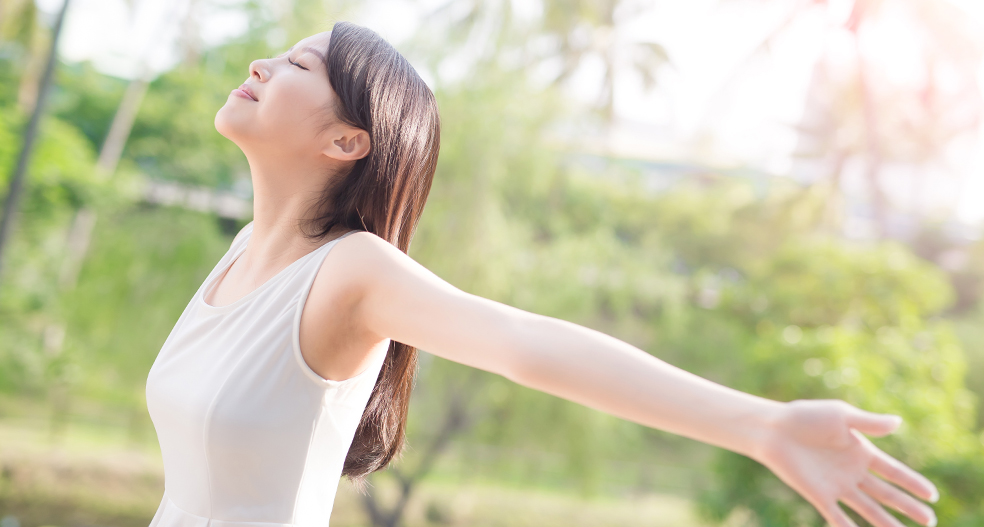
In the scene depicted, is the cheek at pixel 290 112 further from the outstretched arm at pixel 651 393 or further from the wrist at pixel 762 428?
the wrist at pixel 762 428

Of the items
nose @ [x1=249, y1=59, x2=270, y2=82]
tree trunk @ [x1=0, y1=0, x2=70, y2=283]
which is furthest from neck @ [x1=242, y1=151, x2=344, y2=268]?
tree trunk @ [x1=0, y1=0, x2=70, y2=283]

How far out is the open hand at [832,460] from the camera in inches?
24.6

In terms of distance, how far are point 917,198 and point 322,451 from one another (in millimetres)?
18770

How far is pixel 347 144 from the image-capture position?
0.97m

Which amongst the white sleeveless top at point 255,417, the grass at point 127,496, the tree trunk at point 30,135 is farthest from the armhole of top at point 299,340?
the grass at point 127,496

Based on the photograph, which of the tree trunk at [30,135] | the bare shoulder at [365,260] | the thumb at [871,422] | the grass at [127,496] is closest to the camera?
the thumb at [871,422]

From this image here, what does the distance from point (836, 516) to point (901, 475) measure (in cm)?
7

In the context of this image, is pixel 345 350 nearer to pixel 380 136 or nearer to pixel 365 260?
pixel 365 260

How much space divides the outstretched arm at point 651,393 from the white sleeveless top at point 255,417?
14 cm

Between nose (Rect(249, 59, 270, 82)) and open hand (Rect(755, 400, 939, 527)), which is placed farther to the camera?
nose (Rect(249, 59, 270, 82))

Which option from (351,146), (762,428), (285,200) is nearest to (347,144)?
(351,146)

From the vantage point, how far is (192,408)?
86 cm

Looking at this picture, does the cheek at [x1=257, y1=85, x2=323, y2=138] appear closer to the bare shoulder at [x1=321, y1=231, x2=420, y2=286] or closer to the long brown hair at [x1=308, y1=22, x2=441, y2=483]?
the long brown hair at [x1=308, y1=22, x2=441, y2=483]

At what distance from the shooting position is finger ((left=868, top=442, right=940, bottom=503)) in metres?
0.62
